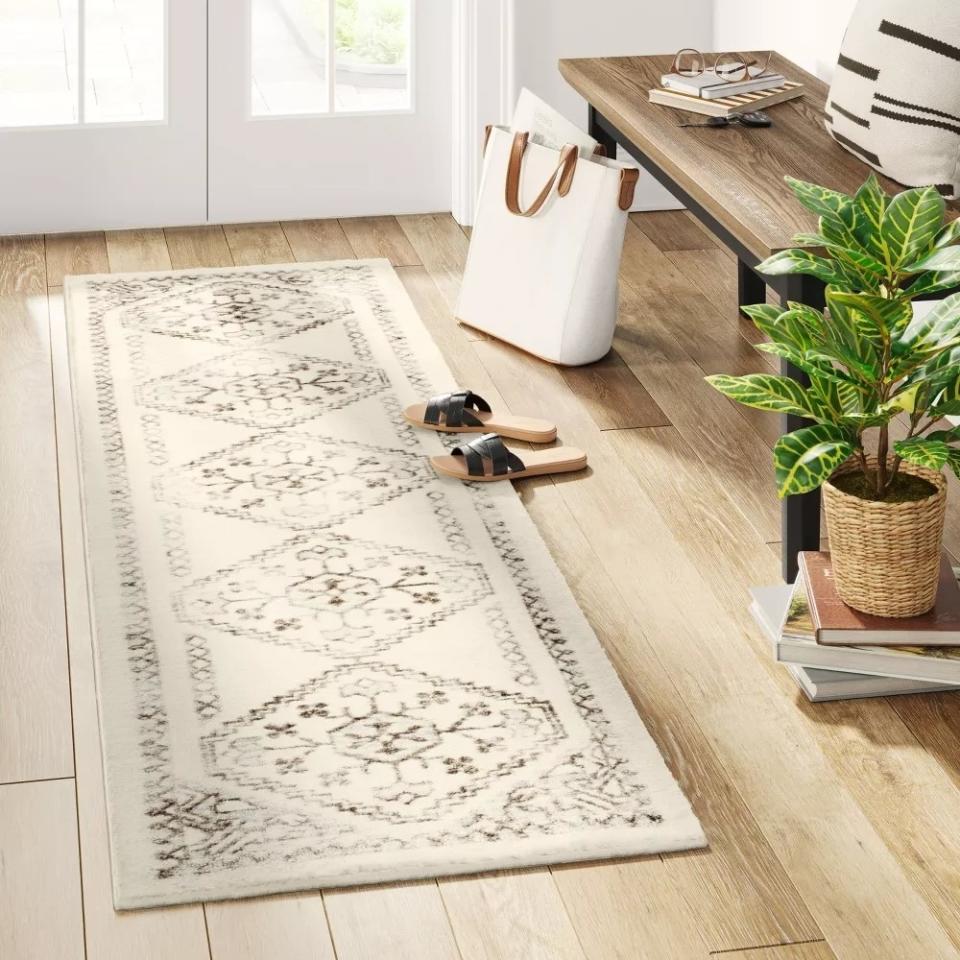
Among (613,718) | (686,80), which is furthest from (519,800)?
(686,80)

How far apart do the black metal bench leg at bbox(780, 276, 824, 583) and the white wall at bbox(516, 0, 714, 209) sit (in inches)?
79.7

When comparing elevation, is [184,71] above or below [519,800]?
above

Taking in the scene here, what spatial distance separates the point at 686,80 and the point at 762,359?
0.61 metres

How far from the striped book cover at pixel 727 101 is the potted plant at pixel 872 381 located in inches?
39.3

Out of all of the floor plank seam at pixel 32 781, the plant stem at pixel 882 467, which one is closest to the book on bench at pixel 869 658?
the plant stem at pixel 882 467

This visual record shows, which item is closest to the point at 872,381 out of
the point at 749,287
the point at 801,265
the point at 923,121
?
the point at 801,265

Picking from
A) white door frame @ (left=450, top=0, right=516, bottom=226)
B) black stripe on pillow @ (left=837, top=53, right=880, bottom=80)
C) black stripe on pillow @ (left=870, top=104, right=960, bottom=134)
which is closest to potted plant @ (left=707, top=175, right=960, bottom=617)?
black stripe on pillow @ (left=870, top=104, right=960, bottom=134)

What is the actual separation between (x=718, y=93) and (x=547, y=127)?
378mm

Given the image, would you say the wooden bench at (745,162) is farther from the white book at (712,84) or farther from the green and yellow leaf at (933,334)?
the green and yellow leaf at (933,334)

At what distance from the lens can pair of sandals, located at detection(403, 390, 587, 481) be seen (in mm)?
2885

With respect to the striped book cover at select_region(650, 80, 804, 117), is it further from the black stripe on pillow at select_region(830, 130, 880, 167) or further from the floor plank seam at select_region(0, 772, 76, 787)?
the floor plank seam at select_region(0, 772, 76, 787)

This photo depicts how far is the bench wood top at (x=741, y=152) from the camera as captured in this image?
2594mm

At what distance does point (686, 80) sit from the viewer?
3.25m

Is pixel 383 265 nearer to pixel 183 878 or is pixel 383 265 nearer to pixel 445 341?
pixel 445 341
